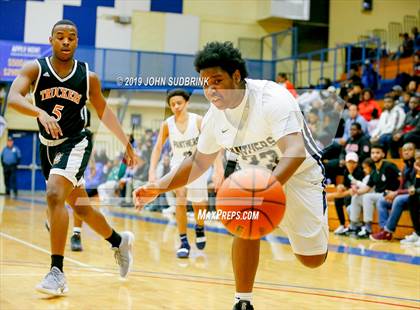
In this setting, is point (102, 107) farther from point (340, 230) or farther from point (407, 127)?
point (407, 127)

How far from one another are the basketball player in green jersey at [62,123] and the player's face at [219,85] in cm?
186

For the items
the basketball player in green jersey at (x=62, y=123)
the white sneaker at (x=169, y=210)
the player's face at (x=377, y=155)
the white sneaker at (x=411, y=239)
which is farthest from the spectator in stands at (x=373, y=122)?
the basketball player in green jersey at (x=62, y=123)

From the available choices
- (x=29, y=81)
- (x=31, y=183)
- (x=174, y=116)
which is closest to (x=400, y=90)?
(x=174, y=116)

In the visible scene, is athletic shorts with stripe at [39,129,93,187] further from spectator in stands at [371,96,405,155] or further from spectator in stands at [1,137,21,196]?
spectator in stands at [1,137,21,196]

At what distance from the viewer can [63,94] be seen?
5.87m

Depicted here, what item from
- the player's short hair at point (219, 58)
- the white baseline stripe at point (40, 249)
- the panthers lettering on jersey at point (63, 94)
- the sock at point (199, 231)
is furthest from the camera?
the sock at point (199, 231)

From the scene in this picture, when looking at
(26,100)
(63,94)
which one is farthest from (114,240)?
(26,100)

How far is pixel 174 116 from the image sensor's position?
27.6 ft

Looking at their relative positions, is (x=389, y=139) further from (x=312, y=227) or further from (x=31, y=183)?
(x=31, y=183)

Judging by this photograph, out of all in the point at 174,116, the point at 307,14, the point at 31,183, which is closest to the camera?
the point at 174,116

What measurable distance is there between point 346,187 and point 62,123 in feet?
25.3

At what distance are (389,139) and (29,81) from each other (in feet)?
30.6

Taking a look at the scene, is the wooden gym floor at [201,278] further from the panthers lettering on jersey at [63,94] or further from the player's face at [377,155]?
the player's face at [377,155]

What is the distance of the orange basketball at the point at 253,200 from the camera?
3.59 metres
